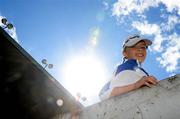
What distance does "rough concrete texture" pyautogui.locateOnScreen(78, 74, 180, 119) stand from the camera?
2.08m

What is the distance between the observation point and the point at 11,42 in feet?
11.5

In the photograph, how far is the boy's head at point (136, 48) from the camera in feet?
11.6

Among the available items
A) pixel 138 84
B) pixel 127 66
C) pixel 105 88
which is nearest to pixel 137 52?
pixel 127 66

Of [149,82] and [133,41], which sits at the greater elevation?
[133,41]

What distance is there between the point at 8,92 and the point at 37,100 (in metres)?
0.49

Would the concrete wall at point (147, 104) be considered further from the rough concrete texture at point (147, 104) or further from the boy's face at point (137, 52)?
the boy's face at point (137, 52)

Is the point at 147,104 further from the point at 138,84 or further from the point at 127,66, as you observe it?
the point at 127,66

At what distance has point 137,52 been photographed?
3551 mm

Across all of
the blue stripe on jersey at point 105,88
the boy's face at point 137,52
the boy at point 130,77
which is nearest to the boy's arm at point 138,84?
the boy at point 130,77

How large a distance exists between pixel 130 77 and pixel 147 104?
0.57m

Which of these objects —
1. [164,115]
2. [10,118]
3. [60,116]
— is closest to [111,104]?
[164,115]

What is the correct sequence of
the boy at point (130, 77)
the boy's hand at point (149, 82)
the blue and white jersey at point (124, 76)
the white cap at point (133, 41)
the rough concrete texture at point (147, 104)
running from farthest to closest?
the white cap at point (133, 41)
the blue and white jersey at point (124, 76)
the boy at point (130, 77)
the boy's hand at point (149, 82)
the rough concrete texture at point (147, 104)

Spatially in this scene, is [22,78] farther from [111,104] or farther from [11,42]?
[111,104]

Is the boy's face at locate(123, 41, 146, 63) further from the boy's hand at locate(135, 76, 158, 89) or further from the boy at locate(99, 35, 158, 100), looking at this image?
the boy's hand at locate(135, 76, 158, 89)
